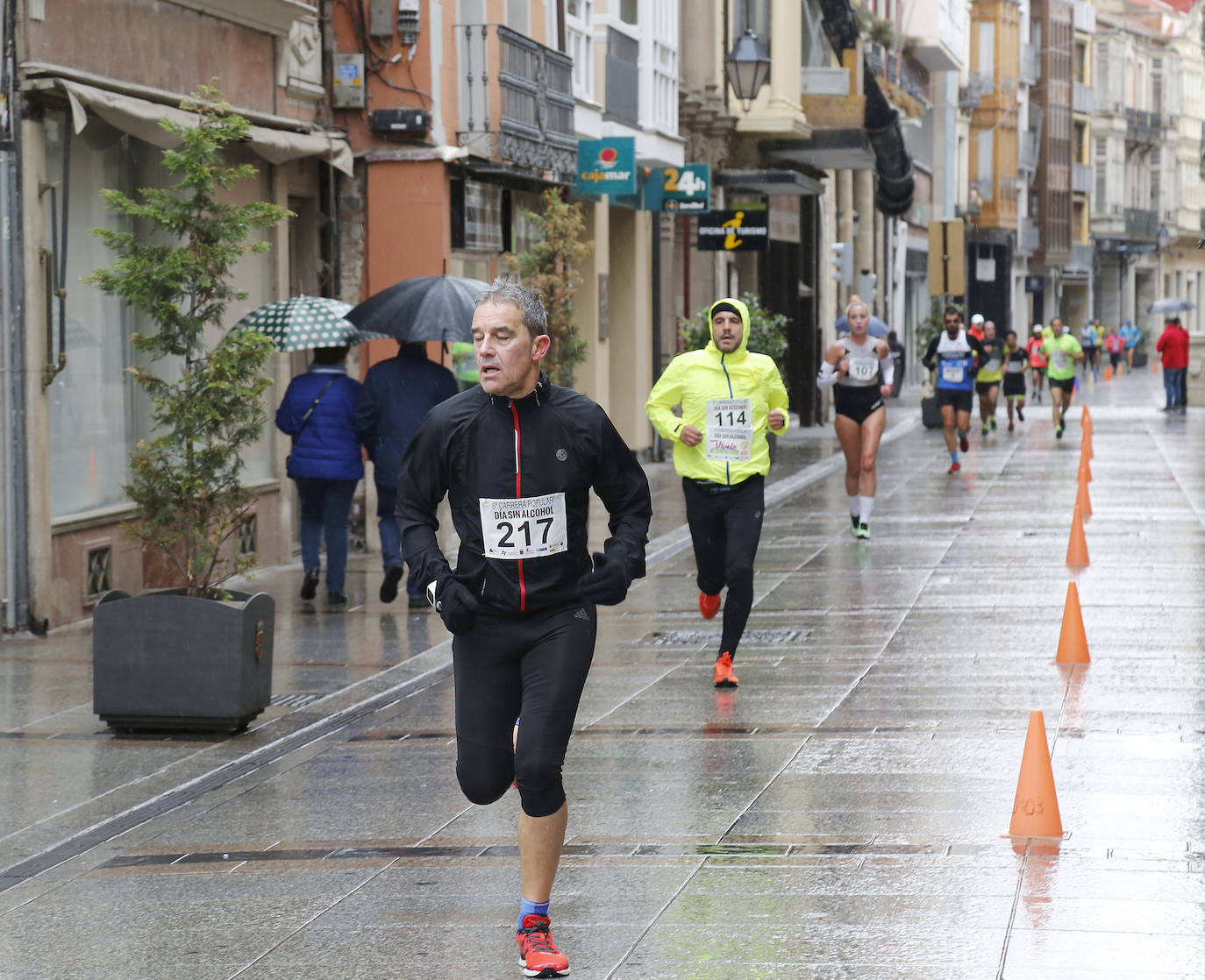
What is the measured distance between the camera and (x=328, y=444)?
13484mm

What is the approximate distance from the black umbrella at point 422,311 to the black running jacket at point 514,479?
7230 mm

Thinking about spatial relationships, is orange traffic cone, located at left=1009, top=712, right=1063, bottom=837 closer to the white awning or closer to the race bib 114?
the race bib 114

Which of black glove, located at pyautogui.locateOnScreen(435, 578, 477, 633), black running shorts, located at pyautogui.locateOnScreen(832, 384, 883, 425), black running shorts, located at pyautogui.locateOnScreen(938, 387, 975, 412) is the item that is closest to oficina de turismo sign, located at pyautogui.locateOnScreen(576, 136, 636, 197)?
black running shorts, located at pyautogui.locateOnScreen(938, 387, 975, 412)

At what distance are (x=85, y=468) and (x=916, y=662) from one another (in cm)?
559

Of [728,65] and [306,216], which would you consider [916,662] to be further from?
[728,65]

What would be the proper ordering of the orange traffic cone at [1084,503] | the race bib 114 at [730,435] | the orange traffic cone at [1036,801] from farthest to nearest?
1. the orange traffic cone at [1084,503]
2. the race bib 114 at [730,435]
3. the orange traffic cone at [1036,801]

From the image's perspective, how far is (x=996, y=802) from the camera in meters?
7.48

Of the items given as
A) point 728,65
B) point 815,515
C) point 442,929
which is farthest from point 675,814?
point 728,65

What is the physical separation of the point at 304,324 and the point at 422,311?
2.44 ft

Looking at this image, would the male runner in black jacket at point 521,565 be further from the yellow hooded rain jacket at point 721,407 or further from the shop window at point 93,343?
the shop window at point 93,343

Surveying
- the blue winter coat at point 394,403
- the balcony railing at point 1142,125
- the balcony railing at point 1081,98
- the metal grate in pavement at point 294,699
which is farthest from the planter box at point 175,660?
the balcony railing at point 1142,125

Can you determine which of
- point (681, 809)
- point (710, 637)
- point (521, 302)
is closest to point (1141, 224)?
point (710, 637)

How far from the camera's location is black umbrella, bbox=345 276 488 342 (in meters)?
13.1

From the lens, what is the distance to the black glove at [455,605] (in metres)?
5.55
